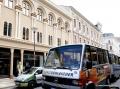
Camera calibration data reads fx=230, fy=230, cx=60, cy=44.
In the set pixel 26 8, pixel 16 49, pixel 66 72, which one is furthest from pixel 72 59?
pixel 26 8

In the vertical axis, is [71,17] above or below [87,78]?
above

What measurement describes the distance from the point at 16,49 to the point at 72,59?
725 inches

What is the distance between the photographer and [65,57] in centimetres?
1050

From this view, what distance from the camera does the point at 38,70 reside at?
18391mm

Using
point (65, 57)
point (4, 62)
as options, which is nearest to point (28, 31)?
point (4, 62)

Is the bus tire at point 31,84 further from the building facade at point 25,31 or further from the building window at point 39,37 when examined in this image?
the building window at point 39,37

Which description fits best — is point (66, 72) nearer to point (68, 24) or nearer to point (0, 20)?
point (0, 20)

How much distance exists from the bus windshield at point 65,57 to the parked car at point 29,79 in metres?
6.17

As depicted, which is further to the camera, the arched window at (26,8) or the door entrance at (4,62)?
the arched window at (26,8)

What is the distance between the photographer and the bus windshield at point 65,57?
10109 mm

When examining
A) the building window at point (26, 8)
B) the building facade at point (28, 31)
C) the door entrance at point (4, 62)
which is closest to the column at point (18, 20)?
the building facade at point (28, 31)

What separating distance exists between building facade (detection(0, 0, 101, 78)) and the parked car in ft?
26.3

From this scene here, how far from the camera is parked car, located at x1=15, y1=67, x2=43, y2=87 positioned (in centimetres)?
1666

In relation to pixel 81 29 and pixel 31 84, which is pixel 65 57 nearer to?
pixel 31 84
